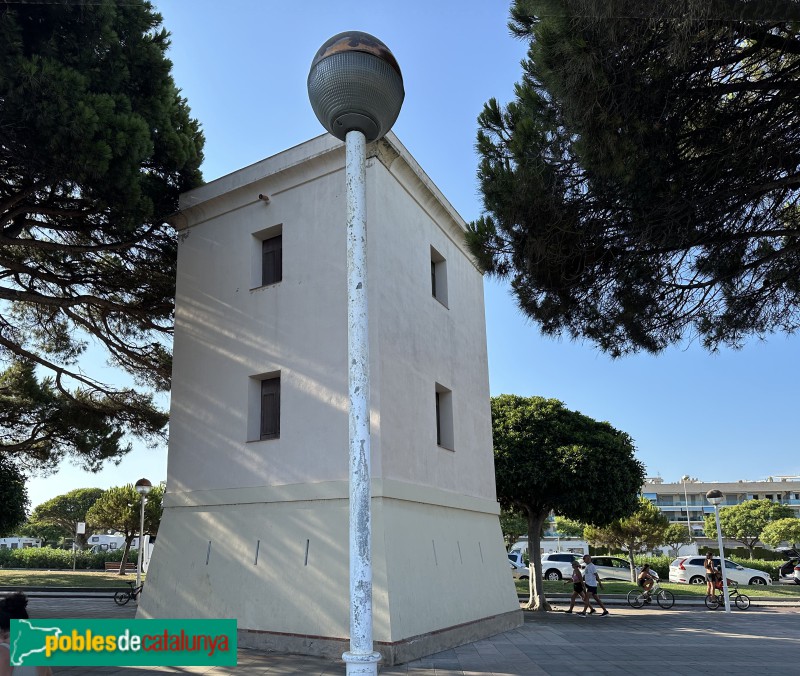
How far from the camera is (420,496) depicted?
11328 millimetres

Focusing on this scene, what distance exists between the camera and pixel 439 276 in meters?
14.7

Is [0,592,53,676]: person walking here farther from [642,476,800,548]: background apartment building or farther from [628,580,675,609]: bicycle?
[642,476,800,548]: background apartment building

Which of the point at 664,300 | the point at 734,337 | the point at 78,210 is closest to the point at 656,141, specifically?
the point at 664,300

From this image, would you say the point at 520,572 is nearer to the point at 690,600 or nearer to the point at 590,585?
the point at 690,600

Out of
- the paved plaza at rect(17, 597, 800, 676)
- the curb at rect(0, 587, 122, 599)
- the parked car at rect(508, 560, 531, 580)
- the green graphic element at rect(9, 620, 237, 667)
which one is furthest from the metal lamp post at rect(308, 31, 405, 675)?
the parked car at rect(508, 560, 531, 580)

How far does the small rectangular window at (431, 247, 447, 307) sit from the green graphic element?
404 inches

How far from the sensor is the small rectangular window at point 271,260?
497 inches

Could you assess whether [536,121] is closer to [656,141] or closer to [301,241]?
[656,141]

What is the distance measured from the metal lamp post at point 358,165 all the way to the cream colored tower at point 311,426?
5.95 meters

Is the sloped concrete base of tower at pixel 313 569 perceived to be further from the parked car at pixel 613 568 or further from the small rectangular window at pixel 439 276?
the parked car at pixel 613 568

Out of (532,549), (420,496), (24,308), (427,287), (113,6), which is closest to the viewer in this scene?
(113,6)

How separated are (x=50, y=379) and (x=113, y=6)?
10482 mm

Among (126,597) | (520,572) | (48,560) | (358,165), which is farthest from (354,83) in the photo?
(48,560)

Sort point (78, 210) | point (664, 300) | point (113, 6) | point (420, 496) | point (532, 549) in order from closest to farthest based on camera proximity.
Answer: point (664, 300), point (113, 6), point (420, 496), point (78, 210), point (532, 549)
